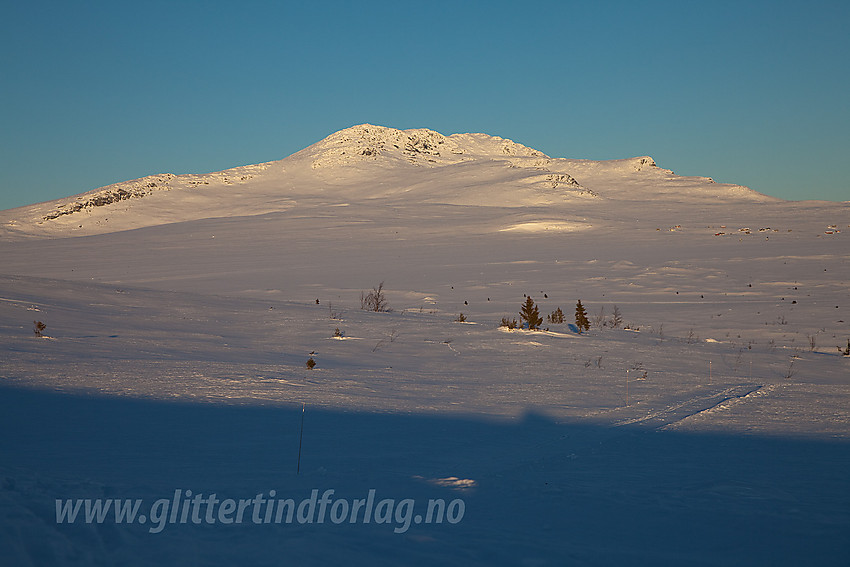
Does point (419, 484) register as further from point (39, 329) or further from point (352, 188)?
point (352, 188)

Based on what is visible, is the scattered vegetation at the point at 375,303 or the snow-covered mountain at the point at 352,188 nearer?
the scattered vegetation at the point at 375,303

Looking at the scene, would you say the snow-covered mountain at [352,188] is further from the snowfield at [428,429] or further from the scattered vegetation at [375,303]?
the snowfield at [428,429]

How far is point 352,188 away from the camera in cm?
7688

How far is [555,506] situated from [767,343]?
9.23 meters

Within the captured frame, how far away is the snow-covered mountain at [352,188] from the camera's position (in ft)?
209

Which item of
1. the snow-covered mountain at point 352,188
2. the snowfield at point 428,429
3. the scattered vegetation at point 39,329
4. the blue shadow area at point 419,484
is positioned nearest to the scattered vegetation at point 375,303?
the snowfield at point 428,429

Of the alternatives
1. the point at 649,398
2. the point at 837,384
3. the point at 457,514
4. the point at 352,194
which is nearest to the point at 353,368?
the point at 649,398

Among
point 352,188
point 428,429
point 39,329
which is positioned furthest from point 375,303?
point 352,188

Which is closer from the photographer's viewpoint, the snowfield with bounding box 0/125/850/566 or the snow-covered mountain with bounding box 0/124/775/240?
the snowfield with bounding box 0/125/850/566

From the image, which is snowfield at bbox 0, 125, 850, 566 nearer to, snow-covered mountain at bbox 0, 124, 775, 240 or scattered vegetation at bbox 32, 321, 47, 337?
scattered vegetation at bbox 32, 321, 47, 337

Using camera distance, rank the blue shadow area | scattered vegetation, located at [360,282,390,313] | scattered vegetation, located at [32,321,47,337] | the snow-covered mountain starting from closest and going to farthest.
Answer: the blue shadow area
scattered vegetation, located at [32,321,47,337]
scattered vegetation, located at [360,282,390,313]
the snow-covered mountain

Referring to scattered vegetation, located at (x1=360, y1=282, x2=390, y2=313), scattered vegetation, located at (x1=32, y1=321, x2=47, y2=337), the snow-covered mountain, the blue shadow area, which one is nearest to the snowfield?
the blue shadow area

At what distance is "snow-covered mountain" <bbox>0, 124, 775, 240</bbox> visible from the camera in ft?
209

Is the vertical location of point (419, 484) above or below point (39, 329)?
below
